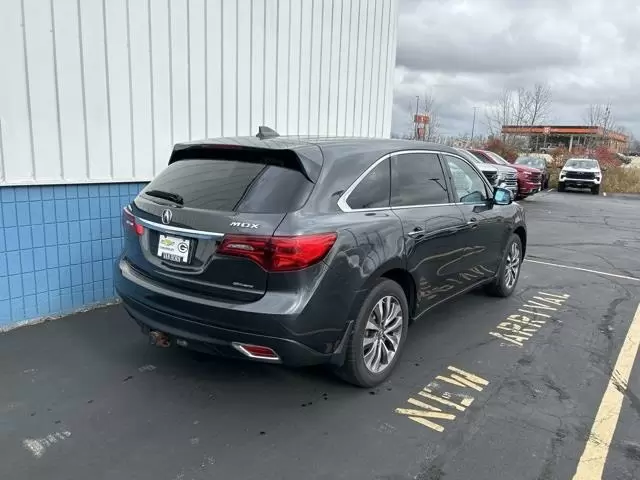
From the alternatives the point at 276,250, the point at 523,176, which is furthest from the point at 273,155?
the point at 523,176

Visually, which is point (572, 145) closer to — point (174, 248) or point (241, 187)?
point (241, 187)

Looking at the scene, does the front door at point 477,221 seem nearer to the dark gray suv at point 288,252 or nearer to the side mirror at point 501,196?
the side mirror at point 501,196

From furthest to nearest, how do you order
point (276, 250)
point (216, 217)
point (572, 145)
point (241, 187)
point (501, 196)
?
1. point (572, 145)
2. point (501, 196)
3. point (241, 187)
4. point (216, 217)
5. point (276, 250)

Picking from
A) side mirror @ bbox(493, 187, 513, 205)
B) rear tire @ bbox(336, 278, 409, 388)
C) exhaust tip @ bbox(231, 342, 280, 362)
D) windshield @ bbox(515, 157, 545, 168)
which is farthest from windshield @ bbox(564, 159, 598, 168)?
exhaust tip @ bbox(231, 342, 280, 362)

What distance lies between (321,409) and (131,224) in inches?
72.3

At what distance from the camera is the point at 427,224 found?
403 centimetres

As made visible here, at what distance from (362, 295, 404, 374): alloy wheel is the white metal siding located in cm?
313

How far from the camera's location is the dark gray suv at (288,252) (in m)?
3.02

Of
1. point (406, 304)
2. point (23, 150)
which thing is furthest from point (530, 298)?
point (23, 150)

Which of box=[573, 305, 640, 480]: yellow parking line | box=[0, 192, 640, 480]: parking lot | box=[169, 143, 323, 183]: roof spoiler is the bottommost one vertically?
box=[0, 192, 640, 480]: parking lot

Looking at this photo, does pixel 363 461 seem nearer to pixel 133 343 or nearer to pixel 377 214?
pixel 377 214

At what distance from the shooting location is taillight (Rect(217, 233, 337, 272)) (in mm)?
2957

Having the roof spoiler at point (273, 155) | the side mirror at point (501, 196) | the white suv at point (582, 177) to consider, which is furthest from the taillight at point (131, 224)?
the white suv at point (582, 177)

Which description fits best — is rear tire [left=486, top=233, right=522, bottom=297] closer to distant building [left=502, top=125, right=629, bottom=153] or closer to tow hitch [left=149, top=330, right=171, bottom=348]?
tow hitch [left=149, top=330, right=171, bottom=348]
